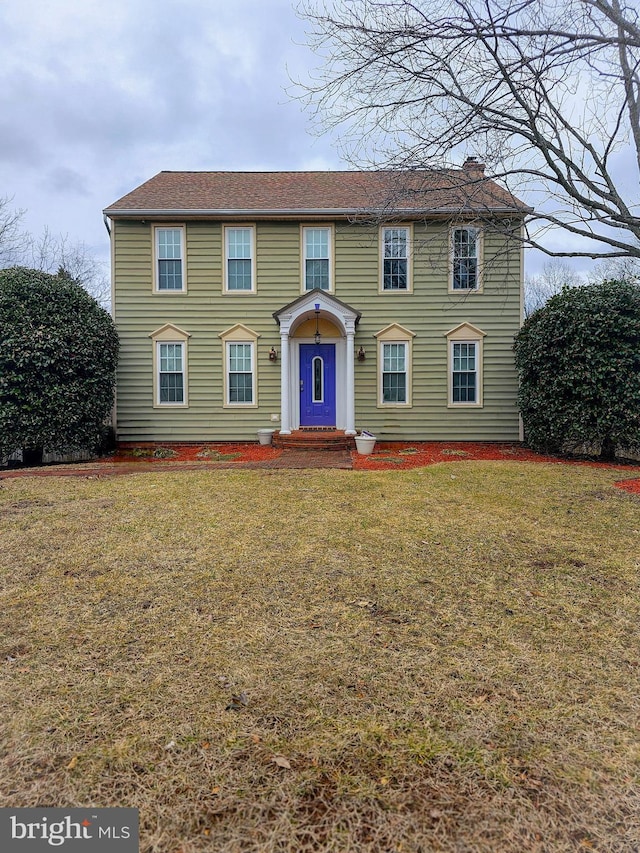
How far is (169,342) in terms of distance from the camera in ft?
38.4

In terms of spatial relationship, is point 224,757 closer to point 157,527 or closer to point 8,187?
point 157,527

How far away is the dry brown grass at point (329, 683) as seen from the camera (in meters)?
1.50

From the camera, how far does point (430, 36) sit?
5219mm

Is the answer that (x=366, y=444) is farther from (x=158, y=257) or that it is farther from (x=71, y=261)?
(x=71, y=261)

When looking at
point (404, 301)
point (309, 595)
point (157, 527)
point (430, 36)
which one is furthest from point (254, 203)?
point (309, 595)

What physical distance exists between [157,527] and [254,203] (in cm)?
968

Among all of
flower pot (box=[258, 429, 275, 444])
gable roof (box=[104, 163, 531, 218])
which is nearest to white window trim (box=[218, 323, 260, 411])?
flower pot (box=[258, 429, 275, 444])

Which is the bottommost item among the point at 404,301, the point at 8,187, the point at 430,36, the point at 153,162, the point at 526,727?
the point at 526,727

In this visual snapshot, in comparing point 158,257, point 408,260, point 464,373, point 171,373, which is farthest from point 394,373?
point 158,257

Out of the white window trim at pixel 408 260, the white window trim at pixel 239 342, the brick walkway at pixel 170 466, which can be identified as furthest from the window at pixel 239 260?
the brick walkway at pixel 170 466

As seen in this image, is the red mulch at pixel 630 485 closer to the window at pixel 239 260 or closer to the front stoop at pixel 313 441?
the front stoop at pixel 313 441

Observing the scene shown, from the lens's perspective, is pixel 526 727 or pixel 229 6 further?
pixel 229 6

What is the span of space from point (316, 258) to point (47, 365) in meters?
6.90

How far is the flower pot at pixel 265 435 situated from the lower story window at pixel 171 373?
7.95 ft
